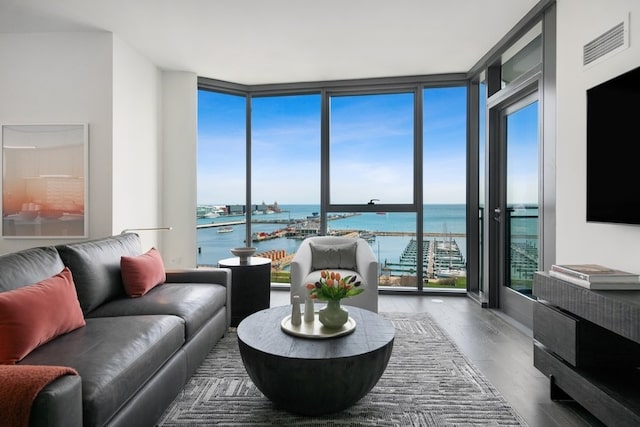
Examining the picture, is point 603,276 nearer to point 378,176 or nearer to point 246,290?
point 246,290

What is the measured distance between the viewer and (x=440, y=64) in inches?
170

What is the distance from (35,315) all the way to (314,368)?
1286 mm

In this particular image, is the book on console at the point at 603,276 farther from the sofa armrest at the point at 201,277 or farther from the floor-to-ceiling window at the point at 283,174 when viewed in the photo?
the floor-to-ceiling window at the point at 283,174

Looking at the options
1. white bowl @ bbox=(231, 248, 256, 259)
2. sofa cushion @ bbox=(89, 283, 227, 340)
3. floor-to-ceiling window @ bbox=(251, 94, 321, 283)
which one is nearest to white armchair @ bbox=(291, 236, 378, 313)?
white bowl @ bbox=(231, 248, 256, 259)

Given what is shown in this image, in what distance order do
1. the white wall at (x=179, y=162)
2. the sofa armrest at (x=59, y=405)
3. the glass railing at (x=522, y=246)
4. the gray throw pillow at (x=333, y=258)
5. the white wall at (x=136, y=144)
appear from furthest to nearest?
the white wall at (x=179, y=162) < the gray throw pillow at (x=333, y=258) < the white wall at (x=136, y=144) < the glass railing at (x=522, y=246) < the sofa armrest at (x=59, y=405)

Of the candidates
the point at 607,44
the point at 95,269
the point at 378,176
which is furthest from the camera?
the point at 378,176

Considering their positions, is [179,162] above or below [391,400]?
above

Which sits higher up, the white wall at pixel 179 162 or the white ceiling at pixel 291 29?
the white ceiling at pixel 291 29

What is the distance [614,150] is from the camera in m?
2.08

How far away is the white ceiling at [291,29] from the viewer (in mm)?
3064

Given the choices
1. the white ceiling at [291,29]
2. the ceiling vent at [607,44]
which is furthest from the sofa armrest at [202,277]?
the ceiling vent at [607,44]

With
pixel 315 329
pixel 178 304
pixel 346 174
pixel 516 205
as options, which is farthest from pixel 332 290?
pixel 346 174

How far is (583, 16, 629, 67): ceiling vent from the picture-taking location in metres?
2.10

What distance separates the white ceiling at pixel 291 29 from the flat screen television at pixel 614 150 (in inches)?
53.1
